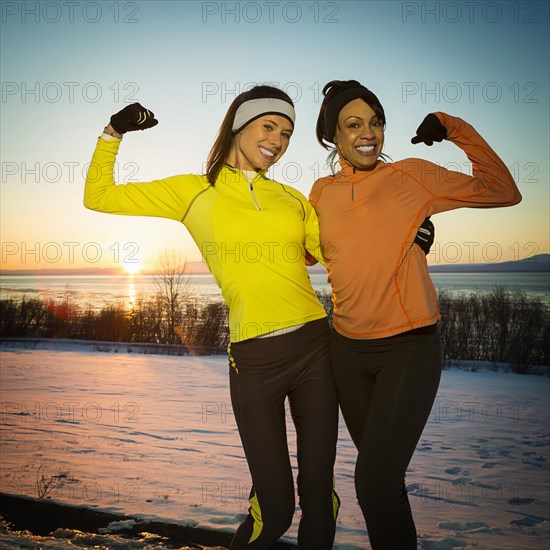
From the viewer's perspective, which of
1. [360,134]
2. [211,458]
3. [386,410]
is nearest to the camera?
[386,410]

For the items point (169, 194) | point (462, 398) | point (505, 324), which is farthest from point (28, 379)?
point (505, 324)

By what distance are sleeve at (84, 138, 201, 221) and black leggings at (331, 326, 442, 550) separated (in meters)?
0.94

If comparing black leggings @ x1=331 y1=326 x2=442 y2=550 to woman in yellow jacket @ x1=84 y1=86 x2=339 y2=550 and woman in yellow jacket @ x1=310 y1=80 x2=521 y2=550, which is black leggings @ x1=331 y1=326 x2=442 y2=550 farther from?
woman in yellow jacket @ x1=84 y1=86 x2=339 y2=550

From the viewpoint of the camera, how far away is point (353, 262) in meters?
2.25

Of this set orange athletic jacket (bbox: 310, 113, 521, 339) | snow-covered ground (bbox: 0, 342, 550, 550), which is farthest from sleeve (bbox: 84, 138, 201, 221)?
snow-covered ground (bbox: 0, 342, 550, 550)

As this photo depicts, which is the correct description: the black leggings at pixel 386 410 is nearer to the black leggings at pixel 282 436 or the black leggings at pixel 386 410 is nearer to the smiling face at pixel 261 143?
the black leggings at pixel 282 436

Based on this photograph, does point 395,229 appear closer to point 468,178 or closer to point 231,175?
point 468,178

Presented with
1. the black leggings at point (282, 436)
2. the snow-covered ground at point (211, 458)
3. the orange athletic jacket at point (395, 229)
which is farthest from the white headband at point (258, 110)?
the snow-covered ground at point (211, 458)

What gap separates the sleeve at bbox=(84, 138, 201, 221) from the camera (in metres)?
2.22

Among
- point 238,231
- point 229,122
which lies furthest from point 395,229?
point 229,122

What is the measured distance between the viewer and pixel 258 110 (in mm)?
2420

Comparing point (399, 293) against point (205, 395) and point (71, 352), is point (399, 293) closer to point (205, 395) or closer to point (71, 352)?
point (205, 395)

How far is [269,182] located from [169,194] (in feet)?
1.62

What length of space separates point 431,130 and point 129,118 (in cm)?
137
